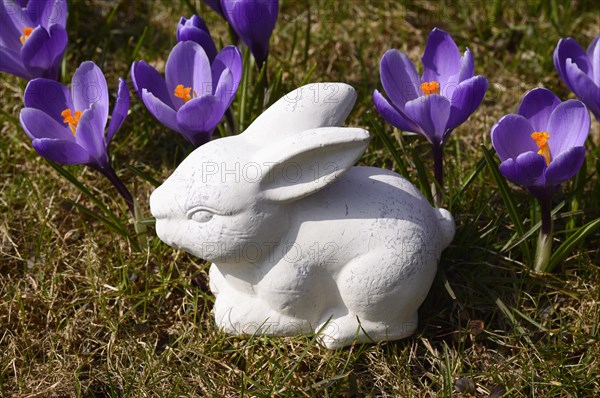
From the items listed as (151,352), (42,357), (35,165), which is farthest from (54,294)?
(35,165)

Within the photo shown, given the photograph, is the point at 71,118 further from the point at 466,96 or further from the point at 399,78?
the point at 466,96

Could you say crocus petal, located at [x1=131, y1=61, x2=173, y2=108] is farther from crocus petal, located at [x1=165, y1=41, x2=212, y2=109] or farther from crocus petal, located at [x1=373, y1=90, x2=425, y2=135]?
crocus petal, located at [x1=373, y1=90, x2=425, y2=135]

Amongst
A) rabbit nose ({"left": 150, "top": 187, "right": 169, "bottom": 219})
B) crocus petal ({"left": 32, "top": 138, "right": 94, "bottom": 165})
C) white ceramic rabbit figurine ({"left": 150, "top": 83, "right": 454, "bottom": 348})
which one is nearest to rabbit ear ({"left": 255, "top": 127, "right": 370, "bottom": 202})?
white ceramic rabbit figurine ({"left": 150, "top": 83, "right": 454, "bottom": 348})

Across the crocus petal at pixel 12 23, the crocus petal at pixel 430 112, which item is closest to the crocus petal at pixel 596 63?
the crocus petal at pixel 430 112

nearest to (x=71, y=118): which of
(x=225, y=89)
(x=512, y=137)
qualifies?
(x=225, y=89)

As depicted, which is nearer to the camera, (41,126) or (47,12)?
(41,126)

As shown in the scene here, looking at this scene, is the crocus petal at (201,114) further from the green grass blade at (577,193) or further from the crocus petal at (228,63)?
the green grass blade at (577,193)
